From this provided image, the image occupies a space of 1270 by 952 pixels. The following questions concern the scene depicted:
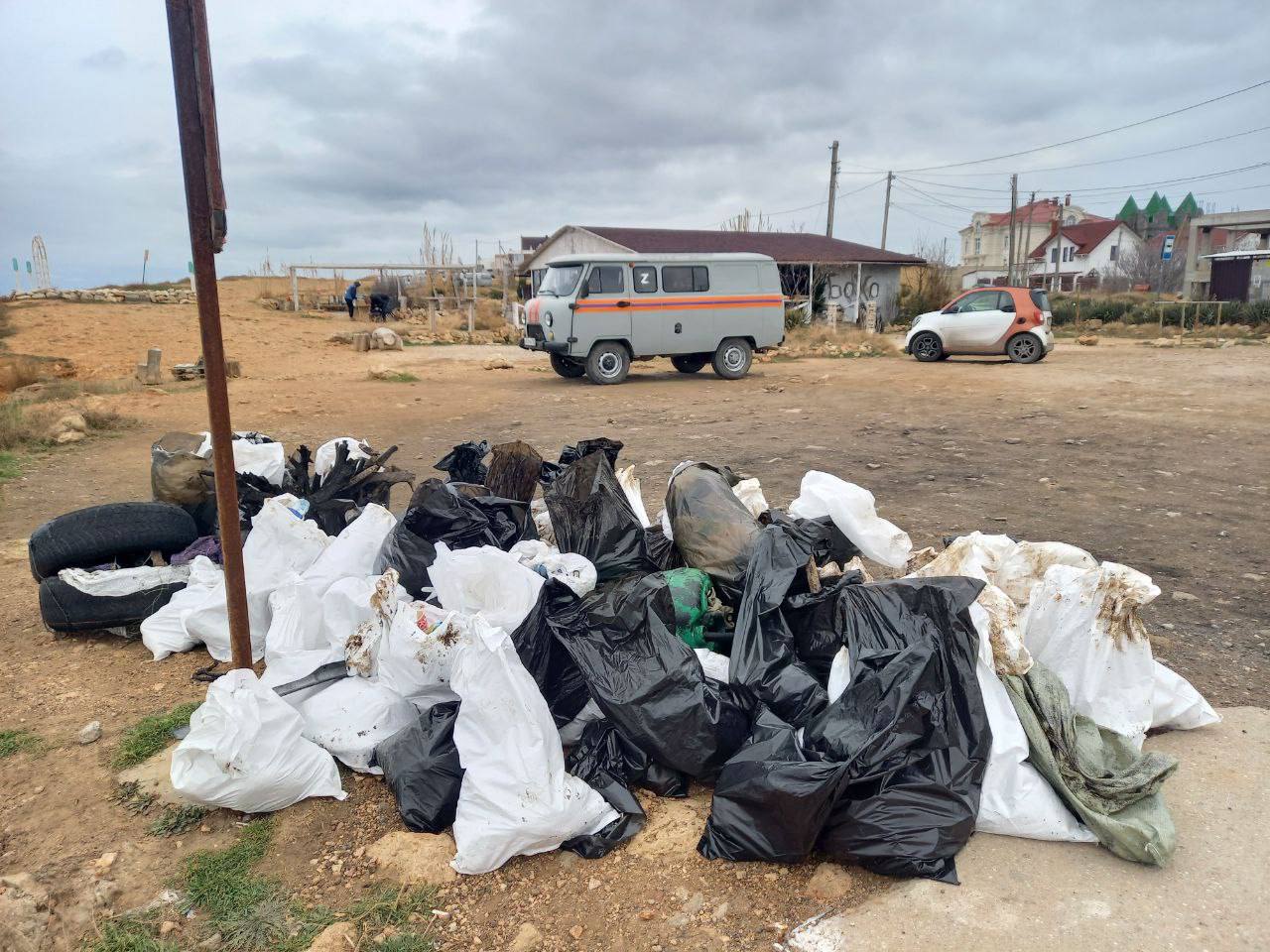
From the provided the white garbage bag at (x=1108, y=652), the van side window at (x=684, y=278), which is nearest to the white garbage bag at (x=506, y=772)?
the white garbage bag at (x=1108, y=652)

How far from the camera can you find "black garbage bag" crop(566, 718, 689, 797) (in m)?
2.38

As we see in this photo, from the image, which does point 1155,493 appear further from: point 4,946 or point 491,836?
point 4,946

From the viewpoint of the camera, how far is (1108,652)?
2486 mm

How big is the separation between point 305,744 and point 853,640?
1628 millimetres

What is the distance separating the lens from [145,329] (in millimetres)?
21031

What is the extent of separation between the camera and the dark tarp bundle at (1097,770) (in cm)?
207

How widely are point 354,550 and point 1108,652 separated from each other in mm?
2695

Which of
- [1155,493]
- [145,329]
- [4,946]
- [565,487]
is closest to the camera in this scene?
[4,946]

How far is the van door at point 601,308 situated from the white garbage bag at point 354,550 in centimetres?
920

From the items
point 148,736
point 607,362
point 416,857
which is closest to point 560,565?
point 416,857

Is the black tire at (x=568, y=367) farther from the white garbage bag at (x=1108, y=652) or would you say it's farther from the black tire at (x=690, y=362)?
the white garbage bag at (x=1108, y=652)

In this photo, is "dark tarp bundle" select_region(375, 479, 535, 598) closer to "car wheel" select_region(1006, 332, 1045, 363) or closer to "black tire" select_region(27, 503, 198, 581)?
"black tire" select_region(27, 503, 198, 581)

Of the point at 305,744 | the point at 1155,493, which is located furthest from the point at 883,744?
the point at 1155,493

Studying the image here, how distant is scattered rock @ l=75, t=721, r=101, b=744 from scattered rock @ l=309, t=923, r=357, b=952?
132cm
